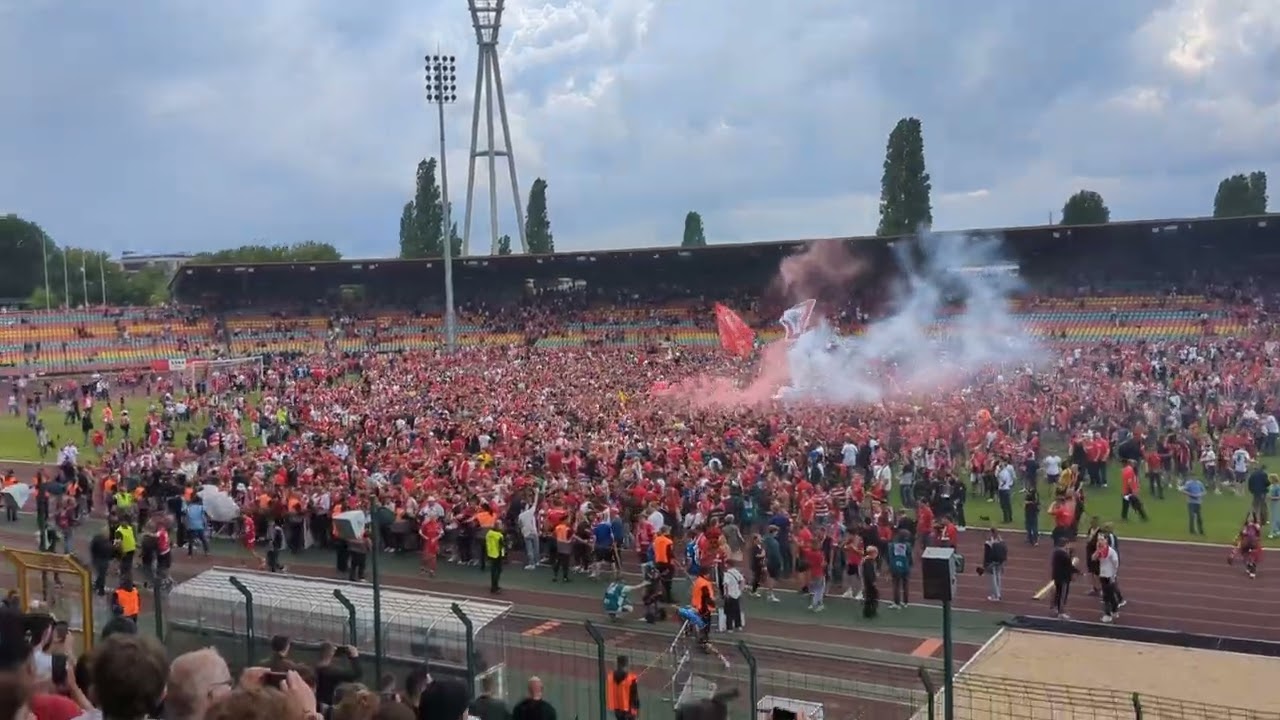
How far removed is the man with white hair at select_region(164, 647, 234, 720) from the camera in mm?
3787

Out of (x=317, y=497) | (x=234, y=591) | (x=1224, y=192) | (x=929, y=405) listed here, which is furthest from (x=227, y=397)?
(x=1224, y=192)

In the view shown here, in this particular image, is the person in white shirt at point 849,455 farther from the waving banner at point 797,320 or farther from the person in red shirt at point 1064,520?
the waving banner at point 797,320

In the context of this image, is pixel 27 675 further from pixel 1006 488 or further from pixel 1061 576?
pixel 1006 488

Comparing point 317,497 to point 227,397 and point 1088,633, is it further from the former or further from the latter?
point 227,397

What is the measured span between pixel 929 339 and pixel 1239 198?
1846 inches

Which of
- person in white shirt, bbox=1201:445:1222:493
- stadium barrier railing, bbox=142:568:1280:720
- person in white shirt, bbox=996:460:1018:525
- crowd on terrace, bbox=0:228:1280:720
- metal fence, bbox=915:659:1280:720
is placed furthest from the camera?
person in white shirt, bbox=1201:445:1222:493

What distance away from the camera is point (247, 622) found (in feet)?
36.0

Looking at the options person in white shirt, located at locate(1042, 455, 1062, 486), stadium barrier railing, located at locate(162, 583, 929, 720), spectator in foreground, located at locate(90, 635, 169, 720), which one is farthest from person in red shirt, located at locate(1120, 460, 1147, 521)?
spectator in foreground, located at locate(90, 635, 169, 720)

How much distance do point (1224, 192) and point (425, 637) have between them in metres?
79.0

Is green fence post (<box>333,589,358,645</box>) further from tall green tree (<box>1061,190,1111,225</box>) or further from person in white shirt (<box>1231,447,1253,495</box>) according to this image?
tall green tree (<box>1061,190,1111,225</box>)

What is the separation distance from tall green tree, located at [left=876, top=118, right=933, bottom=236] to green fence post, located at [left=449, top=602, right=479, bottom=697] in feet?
184

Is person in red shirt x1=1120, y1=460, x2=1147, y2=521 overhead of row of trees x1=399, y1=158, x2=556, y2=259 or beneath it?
beneath

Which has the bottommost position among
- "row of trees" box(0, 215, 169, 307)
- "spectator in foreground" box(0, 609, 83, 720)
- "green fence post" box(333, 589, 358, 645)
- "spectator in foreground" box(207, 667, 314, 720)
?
"green fence post" box(333, 589, 358, 645)

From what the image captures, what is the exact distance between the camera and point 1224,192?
7612 centimetres
